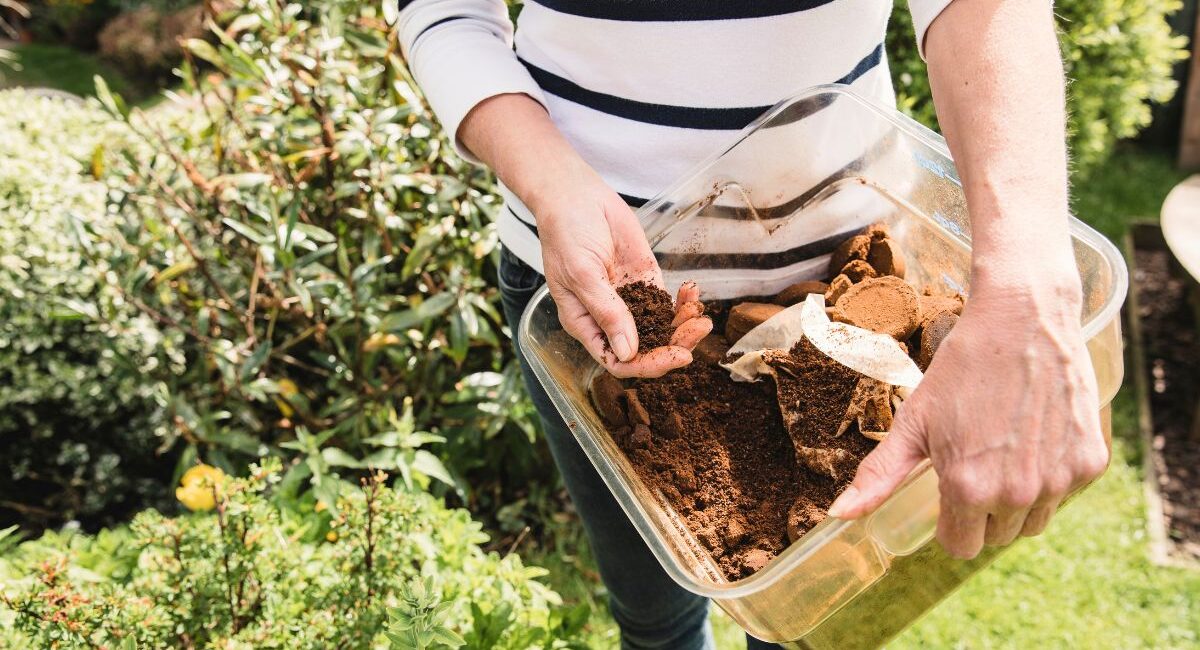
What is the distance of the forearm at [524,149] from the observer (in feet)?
3.78

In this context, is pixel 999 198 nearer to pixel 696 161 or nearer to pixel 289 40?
pixel 696 161

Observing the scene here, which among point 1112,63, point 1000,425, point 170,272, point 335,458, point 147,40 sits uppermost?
point 147,40

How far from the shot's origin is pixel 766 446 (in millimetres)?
1060

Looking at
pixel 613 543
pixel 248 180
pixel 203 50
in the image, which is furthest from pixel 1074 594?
pixel 203 50

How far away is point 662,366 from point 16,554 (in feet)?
6.05

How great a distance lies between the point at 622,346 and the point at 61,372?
2.21m

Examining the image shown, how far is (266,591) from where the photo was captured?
1.55m

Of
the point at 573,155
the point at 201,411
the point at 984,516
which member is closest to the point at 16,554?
the point at 201,411

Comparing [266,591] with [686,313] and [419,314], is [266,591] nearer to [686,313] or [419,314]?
[419,314]

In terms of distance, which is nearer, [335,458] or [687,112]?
[687,112]

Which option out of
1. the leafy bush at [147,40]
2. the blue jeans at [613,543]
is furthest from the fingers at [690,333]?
the leafy bush at [147,40]

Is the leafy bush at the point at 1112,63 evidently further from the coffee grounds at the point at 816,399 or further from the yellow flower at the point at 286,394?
the yellow flower at the point at 286,394

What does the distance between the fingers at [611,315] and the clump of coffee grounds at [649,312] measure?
20mm

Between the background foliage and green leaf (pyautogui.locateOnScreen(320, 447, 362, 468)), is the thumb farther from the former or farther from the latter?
green leaf (pyautogui.locateOnScreen(320, 447, 362, 468))
